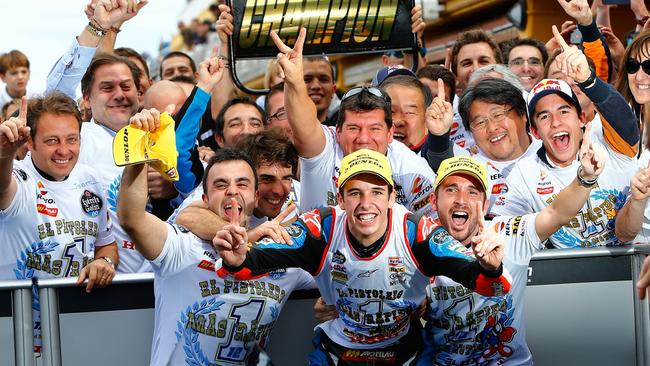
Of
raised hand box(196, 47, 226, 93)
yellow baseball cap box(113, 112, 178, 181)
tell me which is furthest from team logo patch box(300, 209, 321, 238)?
raised hand box(196, 47, 226, 93)

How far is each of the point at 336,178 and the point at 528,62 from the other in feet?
8.14

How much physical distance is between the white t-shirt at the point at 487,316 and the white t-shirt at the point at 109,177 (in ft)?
6.12

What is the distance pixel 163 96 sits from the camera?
6758 mm

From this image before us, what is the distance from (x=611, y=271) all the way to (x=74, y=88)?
3.72 m

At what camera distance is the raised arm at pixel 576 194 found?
484 centimetres

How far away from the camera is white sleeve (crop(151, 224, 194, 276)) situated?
16.0ft

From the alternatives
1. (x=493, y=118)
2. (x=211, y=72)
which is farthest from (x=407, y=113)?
(x=211, y=72)

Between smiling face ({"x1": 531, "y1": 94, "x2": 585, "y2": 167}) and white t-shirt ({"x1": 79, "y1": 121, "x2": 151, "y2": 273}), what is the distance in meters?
2.54

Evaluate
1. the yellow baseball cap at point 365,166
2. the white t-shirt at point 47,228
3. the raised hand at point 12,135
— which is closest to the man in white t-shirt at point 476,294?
the yellow baseball cap at point 365,166

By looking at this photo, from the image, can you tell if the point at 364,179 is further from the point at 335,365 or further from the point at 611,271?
the point at 611,271

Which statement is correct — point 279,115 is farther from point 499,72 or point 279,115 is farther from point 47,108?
point 47,108

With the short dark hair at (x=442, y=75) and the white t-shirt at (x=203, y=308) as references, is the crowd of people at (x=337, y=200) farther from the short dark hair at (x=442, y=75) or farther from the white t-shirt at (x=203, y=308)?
the short dark hair at (x=442, y=75)

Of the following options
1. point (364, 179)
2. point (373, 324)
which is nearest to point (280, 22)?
point (364, 179)

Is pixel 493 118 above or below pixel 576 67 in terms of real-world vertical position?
below
